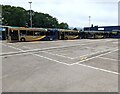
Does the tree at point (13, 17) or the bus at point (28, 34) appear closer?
the bus at point (28, 34)

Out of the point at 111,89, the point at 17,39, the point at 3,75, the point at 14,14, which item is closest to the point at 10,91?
the point at 3,75

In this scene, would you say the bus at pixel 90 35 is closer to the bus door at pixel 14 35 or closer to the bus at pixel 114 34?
the bus at pixel 114 34

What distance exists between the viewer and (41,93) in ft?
24.0

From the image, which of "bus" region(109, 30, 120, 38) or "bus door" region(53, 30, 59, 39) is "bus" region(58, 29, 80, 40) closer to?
"bus door" region(53, 30, 59, 39)

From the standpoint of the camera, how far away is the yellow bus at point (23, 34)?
131 ft

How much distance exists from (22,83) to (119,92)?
376 cm

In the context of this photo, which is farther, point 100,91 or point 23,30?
point 23,30

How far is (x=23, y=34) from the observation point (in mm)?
42250

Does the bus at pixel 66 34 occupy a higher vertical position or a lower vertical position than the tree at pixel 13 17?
lower

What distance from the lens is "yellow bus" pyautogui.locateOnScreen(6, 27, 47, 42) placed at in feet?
Answer: 131

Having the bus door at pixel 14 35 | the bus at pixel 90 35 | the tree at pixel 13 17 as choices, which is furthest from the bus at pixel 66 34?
the bus door at pixel 14 35

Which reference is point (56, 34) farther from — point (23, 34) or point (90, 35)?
point (90, 35)

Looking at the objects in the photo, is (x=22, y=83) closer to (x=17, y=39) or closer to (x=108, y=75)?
(x=108, y=75)

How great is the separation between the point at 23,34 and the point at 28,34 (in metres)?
1.55
